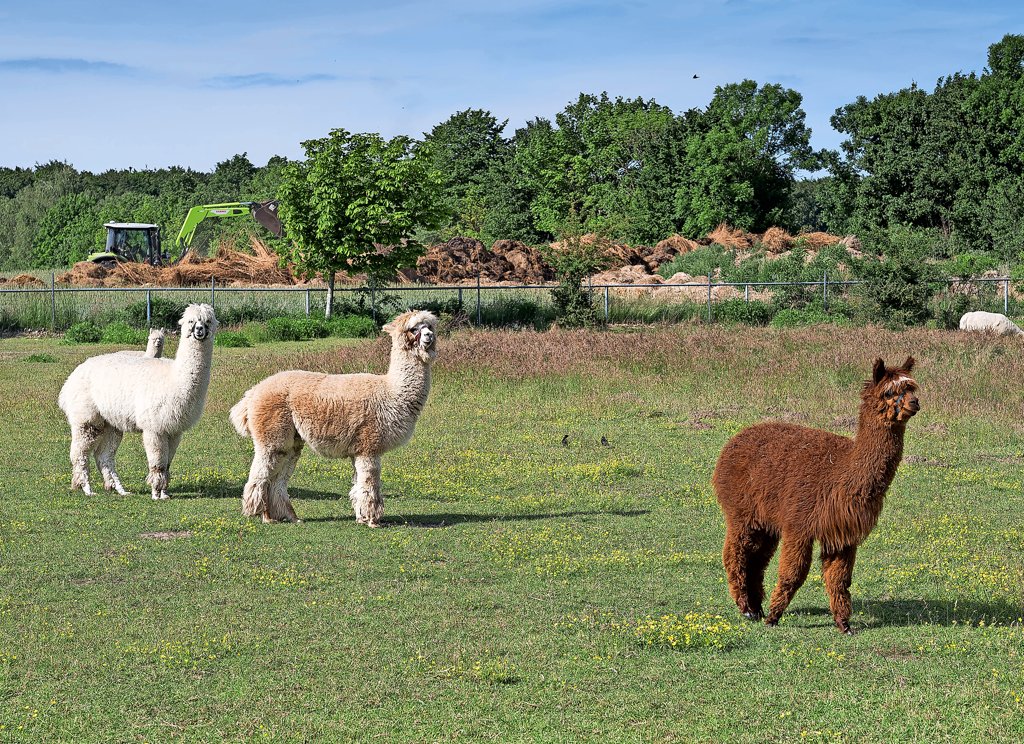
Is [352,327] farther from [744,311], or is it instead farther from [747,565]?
[747,565]

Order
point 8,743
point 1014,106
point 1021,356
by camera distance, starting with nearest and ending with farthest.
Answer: point 8,743 → point 1021,356 → point 1014,106

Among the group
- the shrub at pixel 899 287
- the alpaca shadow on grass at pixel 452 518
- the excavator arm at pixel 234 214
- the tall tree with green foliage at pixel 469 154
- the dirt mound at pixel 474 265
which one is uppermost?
the tall tree with green foliage at pixel 469 154

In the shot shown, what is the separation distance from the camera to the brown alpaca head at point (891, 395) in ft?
22.0

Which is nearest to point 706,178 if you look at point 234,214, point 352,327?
point 234,214

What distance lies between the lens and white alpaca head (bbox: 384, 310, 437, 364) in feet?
35.4

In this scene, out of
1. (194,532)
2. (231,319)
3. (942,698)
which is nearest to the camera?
(942,698)

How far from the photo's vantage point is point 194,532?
33.4 ft

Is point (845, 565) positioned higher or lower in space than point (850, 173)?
lower

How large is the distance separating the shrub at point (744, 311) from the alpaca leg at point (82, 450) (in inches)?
998

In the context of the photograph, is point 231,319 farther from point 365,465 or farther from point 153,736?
point 153,736

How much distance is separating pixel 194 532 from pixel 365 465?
1580 mm

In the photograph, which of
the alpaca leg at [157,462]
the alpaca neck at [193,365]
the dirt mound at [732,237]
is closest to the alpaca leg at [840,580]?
the alpaca neck at [193,365]

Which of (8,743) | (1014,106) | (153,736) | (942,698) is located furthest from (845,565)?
(1014,106)

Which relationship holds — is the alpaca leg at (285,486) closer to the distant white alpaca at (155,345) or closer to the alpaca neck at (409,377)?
the alpaca neck at (409,377)
